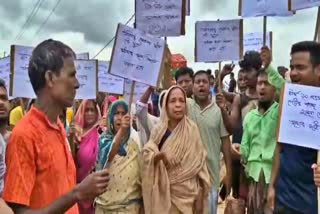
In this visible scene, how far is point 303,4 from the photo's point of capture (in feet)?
16.1

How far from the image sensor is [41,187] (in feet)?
7.94

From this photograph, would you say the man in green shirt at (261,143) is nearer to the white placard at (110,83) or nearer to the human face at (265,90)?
the human face at (265,90)

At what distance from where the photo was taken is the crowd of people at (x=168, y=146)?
2471 mm

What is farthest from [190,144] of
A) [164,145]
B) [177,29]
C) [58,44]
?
[58,44]

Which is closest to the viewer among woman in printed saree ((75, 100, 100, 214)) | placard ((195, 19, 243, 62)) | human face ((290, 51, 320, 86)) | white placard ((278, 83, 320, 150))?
white placard ((278, 83, 320, 150))

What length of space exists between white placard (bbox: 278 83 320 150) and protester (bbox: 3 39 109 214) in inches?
65.6

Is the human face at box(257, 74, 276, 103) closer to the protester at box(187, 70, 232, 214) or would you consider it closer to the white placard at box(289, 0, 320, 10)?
the white placard at box(289, 0, 320, 10)

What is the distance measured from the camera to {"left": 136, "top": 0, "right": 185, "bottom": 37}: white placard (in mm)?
5598

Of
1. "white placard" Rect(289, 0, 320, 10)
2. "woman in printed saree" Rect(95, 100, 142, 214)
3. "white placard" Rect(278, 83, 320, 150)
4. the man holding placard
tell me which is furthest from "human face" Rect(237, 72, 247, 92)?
"white placard" Rect(278, 83, 320, 150)

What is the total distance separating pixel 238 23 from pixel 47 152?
4.37 metres

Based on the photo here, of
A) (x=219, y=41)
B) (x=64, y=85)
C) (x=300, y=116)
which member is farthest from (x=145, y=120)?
(x=64, y=85)

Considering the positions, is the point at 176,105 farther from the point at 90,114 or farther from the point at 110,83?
the point at 110,83

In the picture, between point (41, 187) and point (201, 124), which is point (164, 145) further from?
point (41, 187)

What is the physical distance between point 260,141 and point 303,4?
1180 mm
